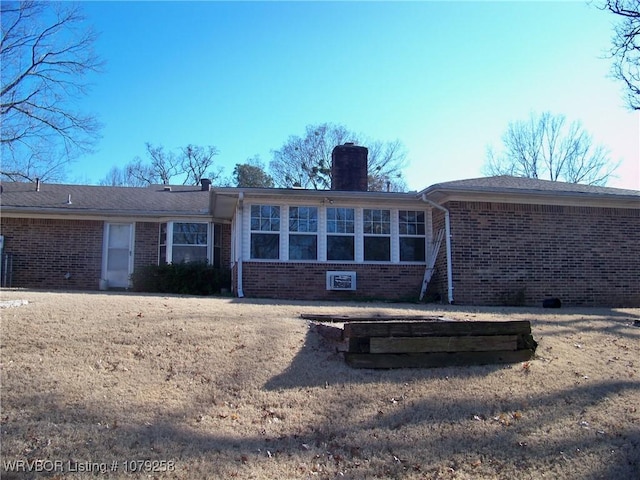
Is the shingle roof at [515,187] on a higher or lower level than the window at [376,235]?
higher

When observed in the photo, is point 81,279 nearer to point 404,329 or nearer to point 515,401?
point 404,329

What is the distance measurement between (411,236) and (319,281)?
2645 millimetres

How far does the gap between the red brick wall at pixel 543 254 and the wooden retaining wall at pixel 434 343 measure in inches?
239

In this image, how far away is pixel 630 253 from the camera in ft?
45.7

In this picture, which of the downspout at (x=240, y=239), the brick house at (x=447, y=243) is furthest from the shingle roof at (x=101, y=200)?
the downspout at (x=240, y=239)

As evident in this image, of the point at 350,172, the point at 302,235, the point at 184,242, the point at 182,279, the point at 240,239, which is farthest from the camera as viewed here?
the point at 184,242

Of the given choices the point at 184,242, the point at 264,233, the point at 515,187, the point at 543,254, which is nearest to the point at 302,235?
the point at 264,233

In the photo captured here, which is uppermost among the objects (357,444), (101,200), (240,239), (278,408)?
(101,200)

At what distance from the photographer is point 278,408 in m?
5.16

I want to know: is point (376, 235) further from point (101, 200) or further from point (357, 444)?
point (357, 444)

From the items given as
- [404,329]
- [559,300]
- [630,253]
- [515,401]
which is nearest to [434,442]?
[515,401]

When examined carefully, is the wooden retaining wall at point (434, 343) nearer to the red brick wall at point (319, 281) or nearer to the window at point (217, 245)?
the red brick wall at point (319, 281)

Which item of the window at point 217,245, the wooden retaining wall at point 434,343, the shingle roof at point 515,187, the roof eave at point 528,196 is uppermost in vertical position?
the shingle roof at point 515,187

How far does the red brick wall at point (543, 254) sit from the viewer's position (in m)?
12.9
